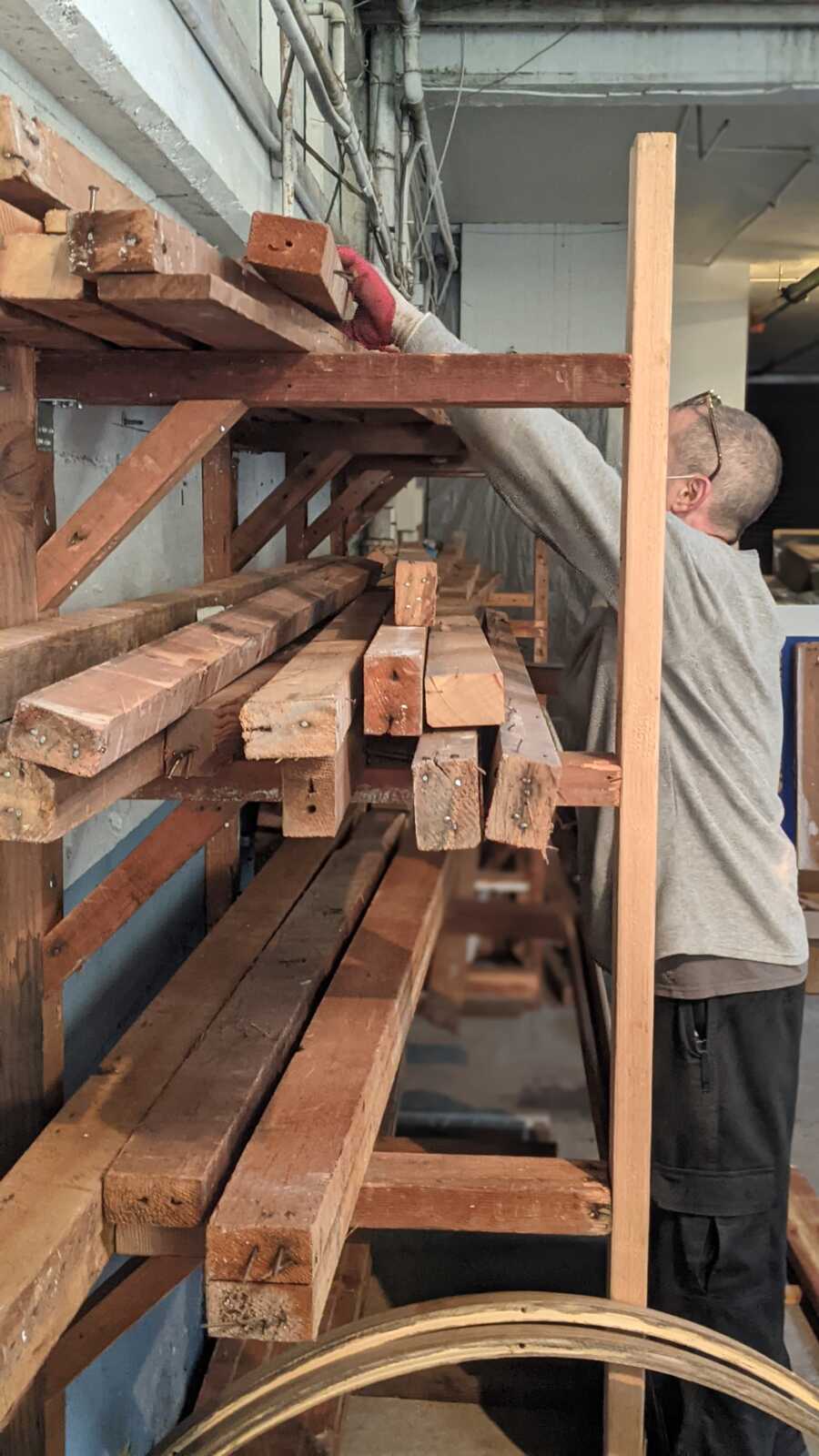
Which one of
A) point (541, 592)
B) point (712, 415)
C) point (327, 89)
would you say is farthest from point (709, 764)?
point (541, 592)

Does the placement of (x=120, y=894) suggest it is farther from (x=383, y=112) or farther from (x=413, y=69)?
(x=383, y=112)

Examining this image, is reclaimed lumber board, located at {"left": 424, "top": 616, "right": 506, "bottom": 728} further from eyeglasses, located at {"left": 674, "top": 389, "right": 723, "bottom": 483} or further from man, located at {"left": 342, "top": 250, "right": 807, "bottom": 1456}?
eyeglasses, located at {"left": 674, "top": 389, "right": 723, "bottom": 483}

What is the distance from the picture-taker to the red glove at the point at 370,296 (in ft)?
7.59

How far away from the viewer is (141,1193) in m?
1.74

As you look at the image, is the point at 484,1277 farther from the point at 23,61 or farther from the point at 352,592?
the point at 23,61

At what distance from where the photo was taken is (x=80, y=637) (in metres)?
1.75

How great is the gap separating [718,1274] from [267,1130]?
1197mm

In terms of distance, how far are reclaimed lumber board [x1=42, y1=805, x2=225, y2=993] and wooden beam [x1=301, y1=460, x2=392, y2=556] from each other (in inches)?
79.2

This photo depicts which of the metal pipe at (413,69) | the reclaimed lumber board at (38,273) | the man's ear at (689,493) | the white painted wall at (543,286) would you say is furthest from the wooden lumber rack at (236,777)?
the white painted wall at (543,286)

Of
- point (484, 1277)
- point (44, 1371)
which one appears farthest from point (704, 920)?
point (484, 1277)

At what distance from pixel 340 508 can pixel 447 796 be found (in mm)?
2911

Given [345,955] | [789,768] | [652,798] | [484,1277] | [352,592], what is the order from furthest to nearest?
[789,768] < [484,1277] < [352,592] < [345,955] < [652,798]

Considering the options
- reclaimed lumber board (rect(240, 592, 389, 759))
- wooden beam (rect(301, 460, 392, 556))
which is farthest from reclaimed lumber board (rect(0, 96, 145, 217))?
wooden beam (rect(301, 460, 392, 556))

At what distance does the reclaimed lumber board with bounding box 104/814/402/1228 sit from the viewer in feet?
5.72
